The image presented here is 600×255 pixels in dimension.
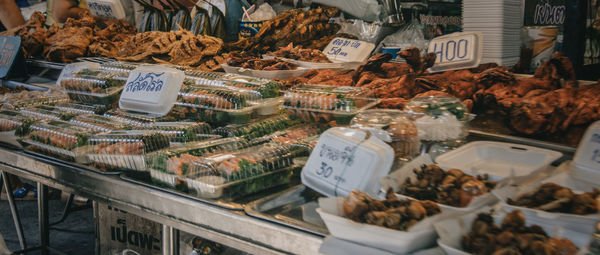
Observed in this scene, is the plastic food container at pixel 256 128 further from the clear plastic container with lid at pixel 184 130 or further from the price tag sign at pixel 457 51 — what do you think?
the price tag sign at pixel 457 51

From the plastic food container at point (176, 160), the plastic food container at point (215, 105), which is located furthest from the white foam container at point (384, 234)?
the plastic food container at point (215, 105)

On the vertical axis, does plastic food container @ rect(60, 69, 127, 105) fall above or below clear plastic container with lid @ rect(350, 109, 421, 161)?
above

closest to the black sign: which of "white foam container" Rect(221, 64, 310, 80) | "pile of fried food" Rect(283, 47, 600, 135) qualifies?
"pile of fried food" Rect(283, 47, 600, 135)

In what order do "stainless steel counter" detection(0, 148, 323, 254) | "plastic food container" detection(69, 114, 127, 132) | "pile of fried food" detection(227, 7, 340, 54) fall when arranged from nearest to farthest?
"stainless steel counter" detection(0, 148, 323, 254) < "plastic food container" detection(69, 114, 127, 132) < "pile of fried food" detection(227, 7, 340, 54)

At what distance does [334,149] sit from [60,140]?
4.61ft

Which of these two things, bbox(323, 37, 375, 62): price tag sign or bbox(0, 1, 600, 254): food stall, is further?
bbox(323, 37, 375, 62): price tag sign

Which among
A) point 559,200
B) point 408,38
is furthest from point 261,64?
point 559,200

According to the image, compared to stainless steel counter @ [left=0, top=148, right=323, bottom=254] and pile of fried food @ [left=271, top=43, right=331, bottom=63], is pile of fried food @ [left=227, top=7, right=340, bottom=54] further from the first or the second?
stainless steel counter @ [left=0, top=148, right=323, bottom=254]

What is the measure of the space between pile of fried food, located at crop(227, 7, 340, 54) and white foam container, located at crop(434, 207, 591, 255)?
2927mm

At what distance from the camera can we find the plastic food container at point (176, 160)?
1.75 m

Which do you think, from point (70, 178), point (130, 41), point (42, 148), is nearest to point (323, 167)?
point (70, 178)

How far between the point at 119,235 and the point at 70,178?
625 millimetres

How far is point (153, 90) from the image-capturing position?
8.28ft

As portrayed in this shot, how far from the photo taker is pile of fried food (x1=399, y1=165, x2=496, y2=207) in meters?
1.28
